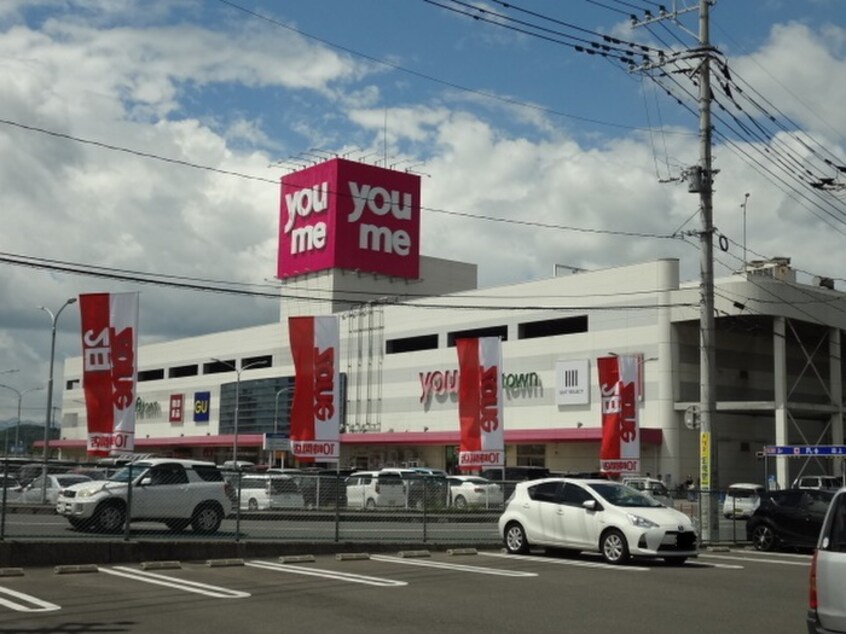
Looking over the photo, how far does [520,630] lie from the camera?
35.9 feet

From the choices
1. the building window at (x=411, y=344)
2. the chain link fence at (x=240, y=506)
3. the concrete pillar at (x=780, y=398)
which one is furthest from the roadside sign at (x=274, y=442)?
the chain link fence at (x=240, y=506)

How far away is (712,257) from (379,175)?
174 ft

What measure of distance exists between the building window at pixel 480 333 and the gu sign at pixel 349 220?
13454mm

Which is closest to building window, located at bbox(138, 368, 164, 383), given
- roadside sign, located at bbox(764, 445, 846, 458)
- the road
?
roadside sign, located at bbox(764, 445, 846, 458)

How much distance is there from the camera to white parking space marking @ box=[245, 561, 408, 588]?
15.2 meters

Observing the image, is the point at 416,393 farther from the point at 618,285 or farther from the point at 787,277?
the point at 787,277

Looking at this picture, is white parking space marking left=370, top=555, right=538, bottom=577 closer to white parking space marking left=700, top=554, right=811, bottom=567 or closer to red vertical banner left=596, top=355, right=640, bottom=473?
white parking space marking left=700, top=554, right=811, bottom=567

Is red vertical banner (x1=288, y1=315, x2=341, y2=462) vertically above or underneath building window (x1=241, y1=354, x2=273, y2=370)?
underneath

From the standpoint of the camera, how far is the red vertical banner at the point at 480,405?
30672mm

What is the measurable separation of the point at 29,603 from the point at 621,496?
35.7 feet

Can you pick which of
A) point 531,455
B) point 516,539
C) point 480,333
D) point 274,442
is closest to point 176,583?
point 516,539

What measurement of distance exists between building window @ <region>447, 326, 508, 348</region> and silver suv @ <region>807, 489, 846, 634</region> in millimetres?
53915

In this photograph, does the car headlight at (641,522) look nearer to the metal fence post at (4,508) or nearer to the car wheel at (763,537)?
the car wheel at (763,537)

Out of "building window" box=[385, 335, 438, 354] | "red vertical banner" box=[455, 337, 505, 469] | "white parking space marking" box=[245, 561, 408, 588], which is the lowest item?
"white parking space marking" box=[245, 561, 408, 588]
